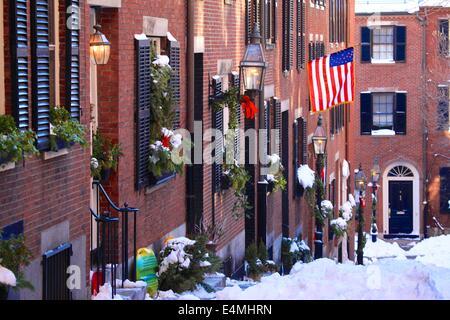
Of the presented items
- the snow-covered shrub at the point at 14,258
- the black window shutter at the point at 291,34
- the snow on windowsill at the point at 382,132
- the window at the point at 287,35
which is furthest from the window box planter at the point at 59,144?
the snow on windowsill at the point at 382,132

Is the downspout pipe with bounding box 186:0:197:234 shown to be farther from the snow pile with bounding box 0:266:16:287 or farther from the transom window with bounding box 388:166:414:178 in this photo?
the transom window with bounding box 388:166:414:178

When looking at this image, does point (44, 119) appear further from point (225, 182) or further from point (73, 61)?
point (225, 182)

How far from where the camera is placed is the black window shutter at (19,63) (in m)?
9.41

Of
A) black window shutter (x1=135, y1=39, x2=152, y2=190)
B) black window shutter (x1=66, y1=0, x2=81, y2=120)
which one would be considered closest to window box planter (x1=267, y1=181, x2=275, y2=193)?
black window shutter (x1=135, y1=39, x2=152, y2=190)

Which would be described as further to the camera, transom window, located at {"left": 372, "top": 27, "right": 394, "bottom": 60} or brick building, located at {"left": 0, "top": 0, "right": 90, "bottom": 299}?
transom window, located at {"left": 372, "top": 27, "right": 394, "bottom": 60}

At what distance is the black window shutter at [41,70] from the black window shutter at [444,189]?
129 ft

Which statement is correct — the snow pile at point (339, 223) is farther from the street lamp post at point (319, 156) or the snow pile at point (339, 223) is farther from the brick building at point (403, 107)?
the brick building at point (403, 107)

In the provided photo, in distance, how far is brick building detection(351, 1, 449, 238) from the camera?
48.5 meters

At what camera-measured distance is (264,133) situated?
22.7m

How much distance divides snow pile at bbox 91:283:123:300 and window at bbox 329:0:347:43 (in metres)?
26.3

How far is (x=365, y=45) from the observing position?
4944 cm

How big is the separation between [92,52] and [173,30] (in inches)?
140

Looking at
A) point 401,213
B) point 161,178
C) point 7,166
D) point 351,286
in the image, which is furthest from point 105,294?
point 401,213

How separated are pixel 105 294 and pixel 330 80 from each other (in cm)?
1580
